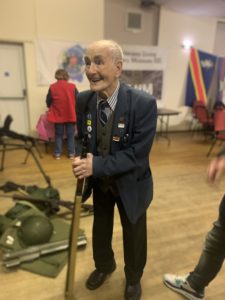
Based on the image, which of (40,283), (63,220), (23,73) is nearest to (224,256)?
(40,283)

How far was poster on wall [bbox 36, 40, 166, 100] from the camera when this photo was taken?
4691 mm

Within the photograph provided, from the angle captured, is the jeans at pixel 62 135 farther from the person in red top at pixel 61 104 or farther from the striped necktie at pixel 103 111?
the striped necktie at pixel 103 111

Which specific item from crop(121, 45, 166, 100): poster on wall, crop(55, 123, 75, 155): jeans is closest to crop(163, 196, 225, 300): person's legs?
crop(55, 123, 75, 155): jeans

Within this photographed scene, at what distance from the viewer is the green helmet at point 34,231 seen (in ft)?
6.05

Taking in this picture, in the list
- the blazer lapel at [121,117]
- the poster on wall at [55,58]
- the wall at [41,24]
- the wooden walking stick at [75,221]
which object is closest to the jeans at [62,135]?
the wall at [41,24]

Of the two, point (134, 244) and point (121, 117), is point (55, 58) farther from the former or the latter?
point (134, 244)

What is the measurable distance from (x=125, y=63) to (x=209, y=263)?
189 inches

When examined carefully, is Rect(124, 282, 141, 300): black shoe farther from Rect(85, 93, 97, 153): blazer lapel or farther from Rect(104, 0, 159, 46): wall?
Rect(104, 0, 159, 46): wall

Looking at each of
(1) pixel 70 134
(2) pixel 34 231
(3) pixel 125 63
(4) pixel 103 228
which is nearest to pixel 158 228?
(4) pixel 103 228

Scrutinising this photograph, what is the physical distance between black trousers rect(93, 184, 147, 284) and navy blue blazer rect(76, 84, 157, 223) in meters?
0.12

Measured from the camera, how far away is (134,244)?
4.58 ft

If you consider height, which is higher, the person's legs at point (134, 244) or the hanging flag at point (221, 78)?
the hanging flag at point (221, 78)

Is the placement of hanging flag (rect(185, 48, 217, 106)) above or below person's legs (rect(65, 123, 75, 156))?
above

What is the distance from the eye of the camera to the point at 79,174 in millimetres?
1154
